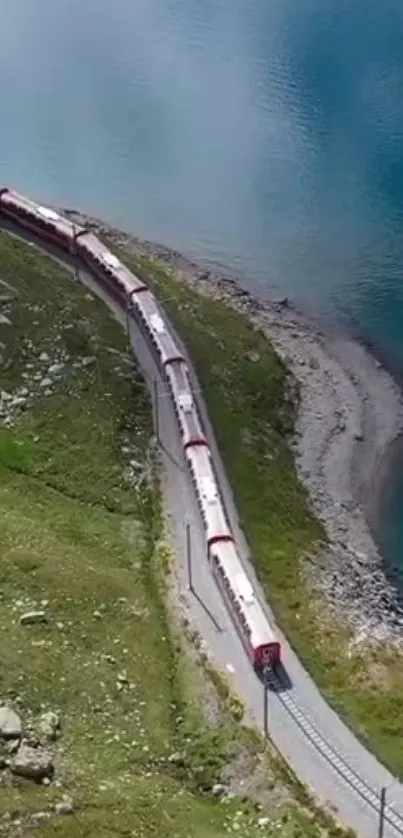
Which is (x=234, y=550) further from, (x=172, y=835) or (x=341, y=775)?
(x=172, y=835)

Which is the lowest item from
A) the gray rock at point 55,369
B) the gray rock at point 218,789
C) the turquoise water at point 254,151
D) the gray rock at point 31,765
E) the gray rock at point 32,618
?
the gray rock at point 218,789

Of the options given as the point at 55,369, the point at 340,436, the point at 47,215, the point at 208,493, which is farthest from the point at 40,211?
the point at 208,493

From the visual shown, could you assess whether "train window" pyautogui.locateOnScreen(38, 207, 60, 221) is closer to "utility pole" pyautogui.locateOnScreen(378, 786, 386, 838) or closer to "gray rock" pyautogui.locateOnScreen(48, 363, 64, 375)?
"gray rock" pyautogui.locateOnScreen(48, 363, 64, 375)

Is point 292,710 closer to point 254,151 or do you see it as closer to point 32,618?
point 32,618

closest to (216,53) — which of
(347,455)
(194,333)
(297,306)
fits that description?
(297,306)

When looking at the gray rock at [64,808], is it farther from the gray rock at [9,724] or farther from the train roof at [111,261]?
the train roof at [111,261]

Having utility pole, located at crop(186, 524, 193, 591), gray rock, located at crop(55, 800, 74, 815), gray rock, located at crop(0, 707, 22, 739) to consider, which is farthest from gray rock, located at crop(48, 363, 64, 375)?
gray rock, located at crop(55, 800, 74, 815)

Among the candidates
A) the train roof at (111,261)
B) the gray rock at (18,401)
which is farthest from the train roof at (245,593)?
the train roof at (111,261)
